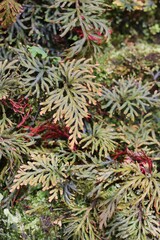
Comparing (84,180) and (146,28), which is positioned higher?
(146,28)

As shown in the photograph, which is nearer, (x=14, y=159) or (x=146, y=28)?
(x=14, y=159)

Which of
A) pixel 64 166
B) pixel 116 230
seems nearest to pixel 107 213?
pixel 116 230

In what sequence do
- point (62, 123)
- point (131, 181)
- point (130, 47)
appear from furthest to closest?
1. point (130, 47)
2. point (62, 123)
3. point (131, 181)

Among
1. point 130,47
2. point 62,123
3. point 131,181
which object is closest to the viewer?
point 131,181

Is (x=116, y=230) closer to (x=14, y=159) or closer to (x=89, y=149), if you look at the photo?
(x=89, y=149)

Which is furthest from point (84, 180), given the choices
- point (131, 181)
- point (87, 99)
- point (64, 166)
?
point (87, 99)

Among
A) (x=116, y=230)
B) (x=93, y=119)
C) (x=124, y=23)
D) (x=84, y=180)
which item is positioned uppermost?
(x=124, y=23)
